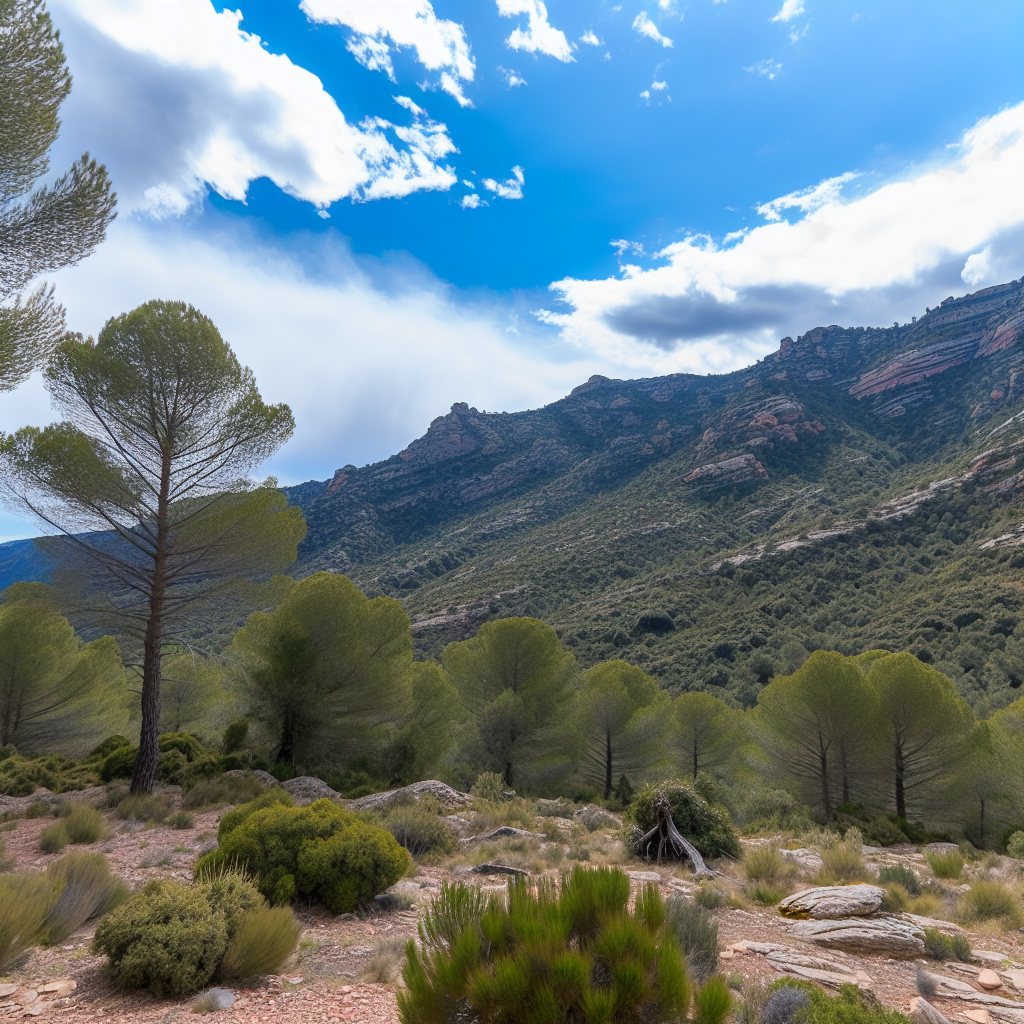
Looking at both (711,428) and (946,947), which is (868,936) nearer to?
(946,947)

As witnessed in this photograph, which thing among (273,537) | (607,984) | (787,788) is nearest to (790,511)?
(787,788)

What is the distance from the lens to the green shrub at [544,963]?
2.71 meters

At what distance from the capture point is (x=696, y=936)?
14.2ft

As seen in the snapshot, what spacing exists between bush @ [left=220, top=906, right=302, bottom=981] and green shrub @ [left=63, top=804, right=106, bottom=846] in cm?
644

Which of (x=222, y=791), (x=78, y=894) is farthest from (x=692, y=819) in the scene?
(x=222, y=791)

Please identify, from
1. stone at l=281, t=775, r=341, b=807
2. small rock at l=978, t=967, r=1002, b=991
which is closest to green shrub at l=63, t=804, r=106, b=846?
stone at l=281, t=775, r=341, b=807

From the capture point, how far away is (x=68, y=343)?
34.7 feet

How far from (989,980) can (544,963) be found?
455 cm

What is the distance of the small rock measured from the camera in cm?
456

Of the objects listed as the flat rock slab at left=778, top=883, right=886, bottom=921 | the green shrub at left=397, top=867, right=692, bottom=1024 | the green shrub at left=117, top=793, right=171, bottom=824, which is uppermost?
the green shrub at left=397, top=867, right=692, bottom=1024

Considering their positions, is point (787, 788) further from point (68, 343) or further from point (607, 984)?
point (68, 343)

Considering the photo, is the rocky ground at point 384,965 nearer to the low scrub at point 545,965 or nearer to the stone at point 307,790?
the low scrub at point 545,965

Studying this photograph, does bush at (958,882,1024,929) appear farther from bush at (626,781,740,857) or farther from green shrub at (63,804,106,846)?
green shrub at (63,804,106,846)

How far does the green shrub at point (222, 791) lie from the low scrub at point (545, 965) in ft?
32.7
